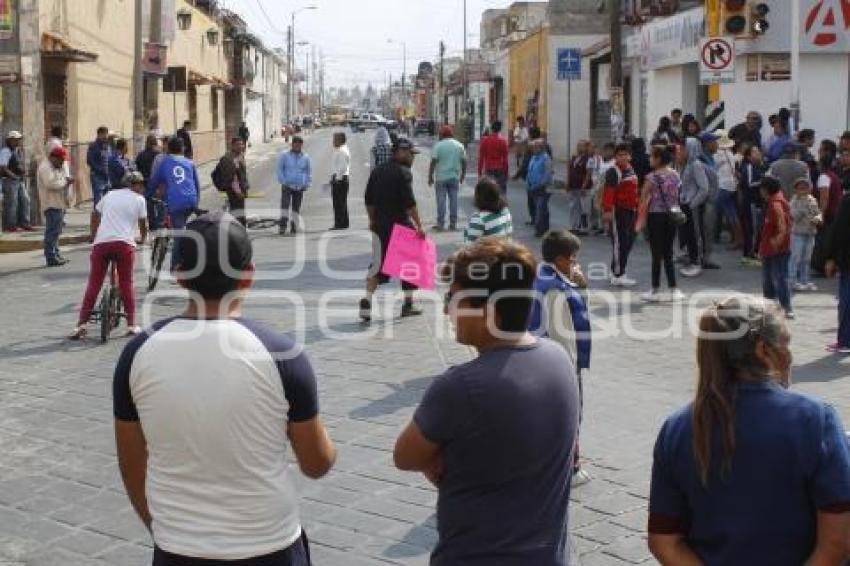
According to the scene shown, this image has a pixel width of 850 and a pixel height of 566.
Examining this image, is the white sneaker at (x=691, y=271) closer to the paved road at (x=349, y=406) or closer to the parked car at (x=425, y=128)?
the paved road at (x=349, y=406)

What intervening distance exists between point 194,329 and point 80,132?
24074mm

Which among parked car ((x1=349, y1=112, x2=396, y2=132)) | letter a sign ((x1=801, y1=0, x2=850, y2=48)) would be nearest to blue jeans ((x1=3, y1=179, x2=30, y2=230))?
letter a sign ((x1=801, y1=0, x2=850, y2=48))

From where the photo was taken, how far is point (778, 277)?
1146 cm

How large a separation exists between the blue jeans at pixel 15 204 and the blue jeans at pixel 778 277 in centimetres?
1299

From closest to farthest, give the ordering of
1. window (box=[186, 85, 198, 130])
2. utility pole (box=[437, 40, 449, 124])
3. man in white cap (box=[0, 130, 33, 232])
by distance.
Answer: man in white cap (box=[0, 130, 33, 232]) < window (box=[186, 85, 198, 130]) < utility pole (box=[437, 40, 449, 124])

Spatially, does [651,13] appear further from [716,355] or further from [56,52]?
[716,355]

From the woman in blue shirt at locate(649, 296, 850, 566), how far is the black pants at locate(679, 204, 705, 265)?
11981mm

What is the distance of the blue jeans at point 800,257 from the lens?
13.1 metres

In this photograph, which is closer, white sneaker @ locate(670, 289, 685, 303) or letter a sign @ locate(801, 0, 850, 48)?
white sneaker @ locate(670, 289, 685, 303)

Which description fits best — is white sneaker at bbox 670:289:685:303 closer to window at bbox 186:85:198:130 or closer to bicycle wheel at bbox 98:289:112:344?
bicycle wheel at bbox 98:289:112:344

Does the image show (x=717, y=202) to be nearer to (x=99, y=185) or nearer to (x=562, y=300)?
(x=99, y=185)

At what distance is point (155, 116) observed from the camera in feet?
75.1

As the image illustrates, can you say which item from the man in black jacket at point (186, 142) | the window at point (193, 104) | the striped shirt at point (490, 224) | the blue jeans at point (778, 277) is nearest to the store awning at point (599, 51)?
the man in black jacket at point (186, 142)

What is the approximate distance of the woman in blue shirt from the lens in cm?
305
